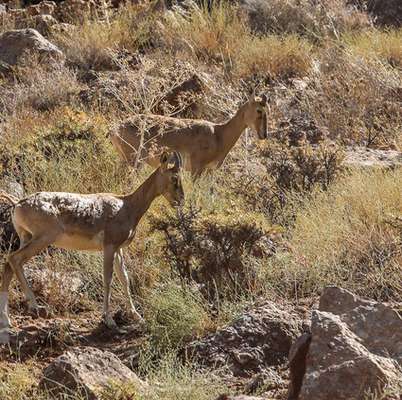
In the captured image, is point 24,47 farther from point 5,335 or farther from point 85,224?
point 5,335

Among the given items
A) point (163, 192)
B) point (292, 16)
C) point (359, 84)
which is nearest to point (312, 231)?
point (163, 192)

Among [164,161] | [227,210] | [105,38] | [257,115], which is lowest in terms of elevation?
[105,38]

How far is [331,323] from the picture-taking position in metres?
7.23

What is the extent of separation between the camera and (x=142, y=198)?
403 inches

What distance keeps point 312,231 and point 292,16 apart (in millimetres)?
11486

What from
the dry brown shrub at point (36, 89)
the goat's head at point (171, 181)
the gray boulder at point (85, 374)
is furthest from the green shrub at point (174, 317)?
the dry brown shrub at point (36, 89)

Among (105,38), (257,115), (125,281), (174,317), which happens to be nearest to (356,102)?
(257,115)

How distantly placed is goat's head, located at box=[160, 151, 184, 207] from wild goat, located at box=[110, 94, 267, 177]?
2.34 m

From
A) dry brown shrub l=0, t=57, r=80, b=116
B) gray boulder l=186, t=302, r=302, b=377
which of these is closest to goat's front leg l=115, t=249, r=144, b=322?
gray boulder l=186, t=302, r=302, b=377

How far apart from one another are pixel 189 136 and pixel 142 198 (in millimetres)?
4447

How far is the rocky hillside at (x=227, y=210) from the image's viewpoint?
7.64 meters

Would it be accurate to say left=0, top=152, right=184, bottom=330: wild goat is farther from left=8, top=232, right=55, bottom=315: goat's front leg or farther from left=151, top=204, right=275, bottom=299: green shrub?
left=151, top=204, right=275, bottom=299: green shrub

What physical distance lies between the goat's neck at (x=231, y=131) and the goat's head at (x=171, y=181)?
4.52m

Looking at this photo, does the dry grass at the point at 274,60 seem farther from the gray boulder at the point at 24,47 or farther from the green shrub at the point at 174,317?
the green shrub at the point at 174,317
